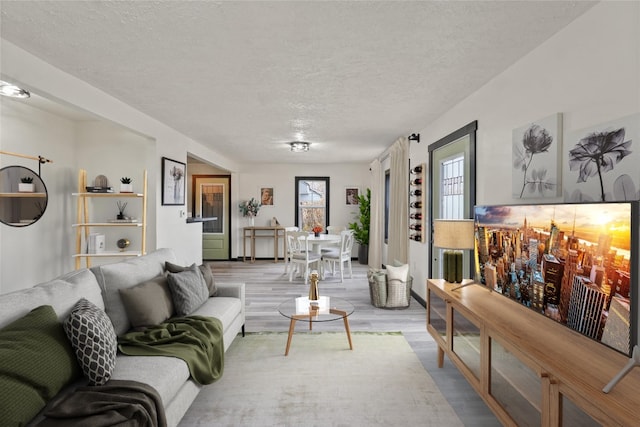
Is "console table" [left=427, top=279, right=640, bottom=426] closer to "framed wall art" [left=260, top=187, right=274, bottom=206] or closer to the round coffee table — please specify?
the round coffee table

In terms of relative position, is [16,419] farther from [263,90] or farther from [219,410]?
[263,90]

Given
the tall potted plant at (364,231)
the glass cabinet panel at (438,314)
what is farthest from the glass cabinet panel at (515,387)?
the tall potted plant at (364,231)

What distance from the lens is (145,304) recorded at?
2.38 meters

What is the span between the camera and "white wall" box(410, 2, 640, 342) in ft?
5.46

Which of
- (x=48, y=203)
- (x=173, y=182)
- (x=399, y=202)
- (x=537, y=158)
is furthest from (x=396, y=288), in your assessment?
(x=48, y=203)

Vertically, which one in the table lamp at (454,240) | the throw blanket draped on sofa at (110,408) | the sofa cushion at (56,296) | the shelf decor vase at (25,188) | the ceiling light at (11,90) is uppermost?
the ceiling light at (11,90)

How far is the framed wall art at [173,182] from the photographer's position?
450 centimetres

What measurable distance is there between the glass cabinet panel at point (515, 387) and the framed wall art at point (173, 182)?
4.02m

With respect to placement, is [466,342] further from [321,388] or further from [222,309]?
[222,309]

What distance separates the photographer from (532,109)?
7.72ft

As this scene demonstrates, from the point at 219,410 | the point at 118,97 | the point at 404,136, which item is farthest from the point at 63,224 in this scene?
the point at 404,136

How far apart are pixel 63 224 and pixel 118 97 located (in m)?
1.94

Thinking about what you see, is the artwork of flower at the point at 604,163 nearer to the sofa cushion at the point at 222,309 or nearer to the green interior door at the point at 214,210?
the sofa cushion at the point at 222,309

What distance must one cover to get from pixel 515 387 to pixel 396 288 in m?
2.70
